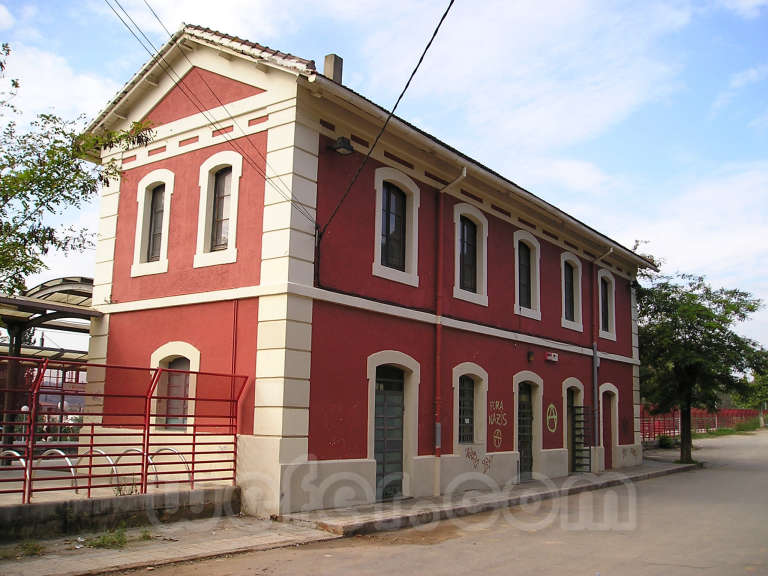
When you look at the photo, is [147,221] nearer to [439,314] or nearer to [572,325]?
[439,314]

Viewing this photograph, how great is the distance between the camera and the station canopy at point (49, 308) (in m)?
12.5

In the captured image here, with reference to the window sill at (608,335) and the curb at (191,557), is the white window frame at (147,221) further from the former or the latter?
the window sill at (608,335)

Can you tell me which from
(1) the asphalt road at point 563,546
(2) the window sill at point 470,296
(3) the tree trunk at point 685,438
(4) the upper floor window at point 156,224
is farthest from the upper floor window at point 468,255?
(3) the tree trunk at point 685,438

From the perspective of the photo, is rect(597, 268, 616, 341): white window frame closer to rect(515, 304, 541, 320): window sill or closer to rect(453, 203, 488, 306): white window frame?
rect(515, 304, 541, 320): window sill

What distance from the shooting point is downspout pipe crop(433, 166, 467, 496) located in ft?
45.2

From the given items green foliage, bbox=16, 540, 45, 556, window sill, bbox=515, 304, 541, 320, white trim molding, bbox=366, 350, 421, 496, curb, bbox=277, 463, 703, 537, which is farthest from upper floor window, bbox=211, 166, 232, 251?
window sill, bbox=515, 304, 541, 320

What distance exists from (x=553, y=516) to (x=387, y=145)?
22.9ft

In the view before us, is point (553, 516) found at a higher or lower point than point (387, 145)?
lower

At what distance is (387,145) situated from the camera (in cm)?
1327

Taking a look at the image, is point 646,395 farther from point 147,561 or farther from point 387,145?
point 147,561

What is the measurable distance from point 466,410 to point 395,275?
3.69 metres

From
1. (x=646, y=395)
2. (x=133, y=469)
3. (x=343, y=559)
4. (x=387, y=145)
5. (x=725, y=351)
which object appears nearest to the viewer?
(x=343, y=559)

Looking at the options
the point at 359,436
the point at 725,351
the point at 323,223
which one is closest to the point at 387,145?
the point at 323,223

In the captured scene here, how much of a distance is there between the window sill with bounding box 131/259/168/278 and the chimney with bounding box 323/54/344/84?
4.44 metres
